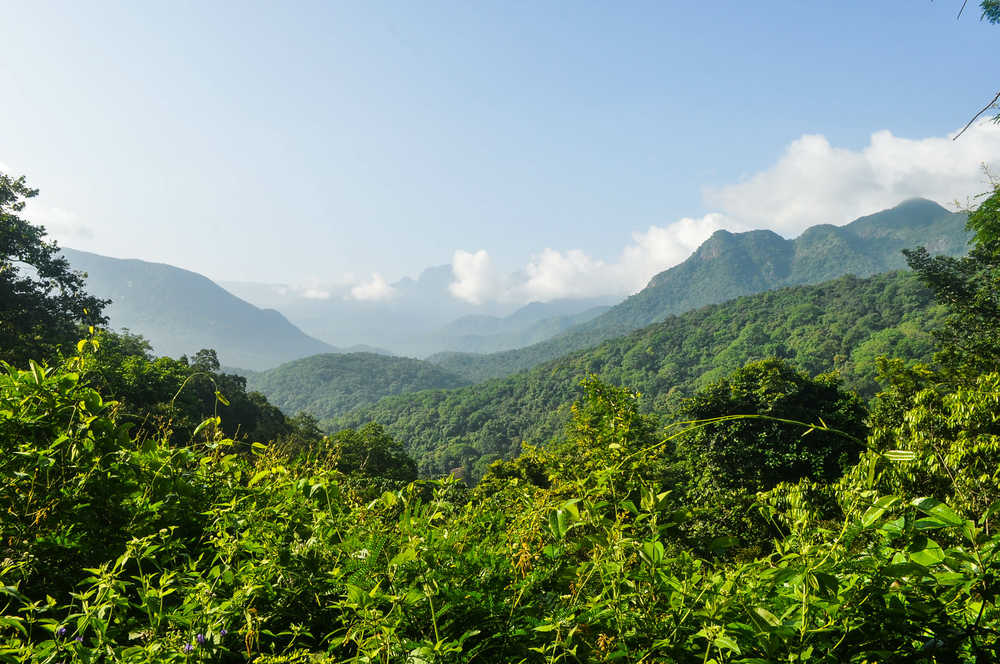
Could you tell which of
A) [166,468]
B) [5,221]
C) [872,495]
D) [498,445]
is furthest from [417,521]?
[498,445]

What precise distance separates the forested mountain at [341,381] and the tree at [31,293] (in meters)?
122

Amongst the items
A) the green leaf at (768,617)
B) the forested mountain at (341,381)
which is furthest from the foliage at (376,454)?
the forested mountain at (341,381)

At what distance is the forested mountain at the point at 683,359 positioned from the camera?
6594 centimetres

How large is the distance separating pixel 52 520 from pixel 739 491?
14726mm

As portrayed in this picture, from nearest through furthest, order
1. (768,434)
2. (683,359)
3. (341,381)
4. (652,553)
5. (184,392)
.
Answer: (652,553)
(768,434)
(184,392)
(683,359)
(341,381)

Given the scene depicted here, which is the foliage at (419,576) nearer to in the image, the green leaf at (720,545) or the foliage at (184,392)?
the green leaf at (720,545)

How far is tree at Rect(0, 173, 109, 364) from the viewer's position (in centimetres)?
1316

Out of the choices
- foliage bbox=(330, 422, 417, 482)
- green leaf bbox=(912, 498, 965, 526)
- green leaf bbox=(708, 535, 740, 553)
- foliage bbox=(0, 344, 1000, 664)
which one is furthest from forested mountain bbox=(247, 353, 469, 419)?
green leaf bbox=(912, 498, 965, 526)

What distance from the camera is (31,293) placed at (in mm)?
15164

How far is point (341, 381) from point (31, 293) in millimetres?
141651

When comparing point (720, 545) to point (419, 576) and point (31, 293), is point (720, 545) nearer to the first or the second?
point (419, 576)

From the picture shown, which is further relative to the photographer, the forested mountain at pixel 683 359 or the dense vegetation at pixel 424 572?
the forested mountain at pixel 683 359

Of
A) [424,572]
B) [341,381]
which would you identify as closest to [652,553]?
[424,572]

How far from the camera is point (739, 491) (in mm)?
12742
